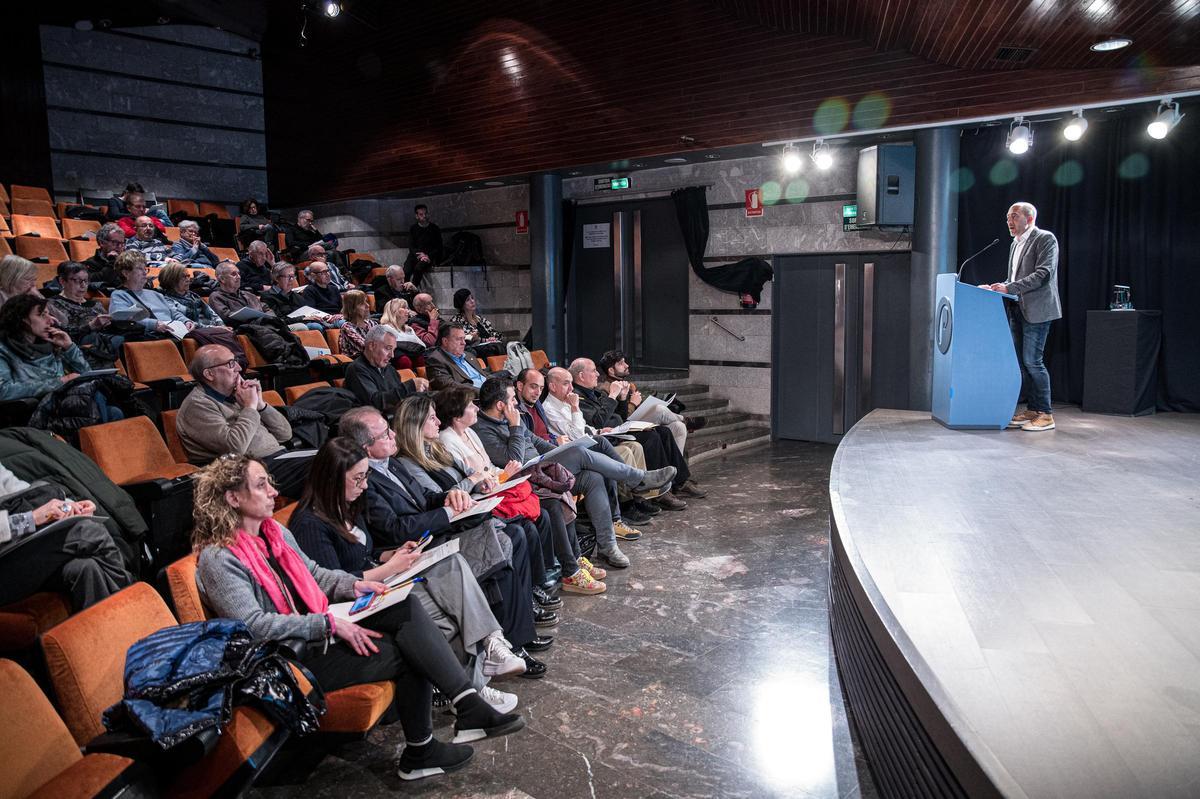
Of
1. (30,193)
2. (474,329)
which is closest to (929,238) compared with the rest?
(474,329)

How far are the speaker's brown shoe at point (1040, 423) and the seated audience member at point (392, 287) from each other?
5.36 m

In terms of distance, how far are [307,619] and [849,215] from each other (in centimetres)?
641

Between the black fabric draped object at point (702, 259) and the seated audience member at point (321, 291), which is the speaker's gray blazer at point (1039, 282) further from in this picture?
the seated audience member at point (321, 291)

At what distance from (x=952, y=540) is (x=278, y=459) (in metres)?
2.69

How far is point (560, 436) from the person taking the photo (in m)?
4.78

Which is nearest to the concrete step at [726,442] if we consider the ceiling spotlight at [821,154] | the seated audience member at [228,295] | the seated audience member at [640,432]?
the seated audience member at [640,432]

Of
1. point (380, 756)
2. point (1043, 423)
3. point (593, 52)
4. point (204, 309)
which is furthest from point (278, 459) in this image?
point (593, 52)

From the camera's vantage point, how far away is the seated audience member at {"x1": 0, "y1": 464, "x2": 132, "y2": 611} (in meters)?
2.28

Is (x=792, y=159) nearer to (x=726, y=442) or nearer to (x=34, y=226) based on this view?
(x=726, y=442)

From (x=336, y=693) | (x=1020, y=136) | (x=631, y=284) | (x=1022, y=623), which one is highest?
(x=1020, y=136)

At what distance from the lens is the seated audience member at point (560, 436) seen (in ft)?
15.0

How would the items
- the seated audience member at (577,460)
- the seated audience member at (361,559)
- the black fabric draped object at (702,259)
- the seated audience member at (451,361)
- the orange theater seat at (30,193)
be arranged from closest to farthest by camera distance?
the seated audience member at (361,559), the seated audience member at (577,460), the seated audience member at (451,361), the orange theater seat at (30,193), the black fabric draped object at (702,259)

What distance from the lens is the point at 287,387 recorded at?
15.1 ft

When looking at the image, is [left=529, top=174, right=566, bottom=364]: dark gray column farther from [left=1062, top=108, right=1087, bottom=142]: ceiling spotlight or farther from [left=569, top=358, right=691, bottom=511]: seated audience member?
[left=1062, top=108, right=1087, bottom=142]: ceiling spotlight
